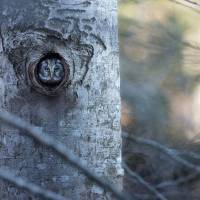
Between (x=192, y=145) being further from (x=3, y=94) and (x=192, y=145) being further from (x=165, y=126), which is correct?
(x=3, y=94)

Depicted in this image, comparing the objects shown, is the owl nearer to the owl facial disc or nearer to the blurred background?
the owl facial disc

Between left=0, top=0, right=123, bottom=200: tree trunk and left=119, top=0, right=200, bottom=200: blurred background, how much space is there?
0.92 m

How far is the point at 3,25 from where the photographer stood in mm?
1261

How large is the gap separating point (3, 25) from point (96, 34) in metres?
0.17

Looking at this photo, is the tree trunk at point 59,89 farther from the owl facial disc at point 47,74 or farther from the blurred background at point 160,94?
the blurred background at point 160,94

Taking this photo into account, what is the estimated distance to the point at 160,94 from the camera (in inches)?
161

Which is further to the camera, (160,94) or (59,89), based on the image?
(160,94)

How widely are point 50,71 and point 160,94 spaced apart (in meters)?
2.90

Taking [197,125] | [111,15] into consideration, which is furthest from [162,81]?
[111,15]

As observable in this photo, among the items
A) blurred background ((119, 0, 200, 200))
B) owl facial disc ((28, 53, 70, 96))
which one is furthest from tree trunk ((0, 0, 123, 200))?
blurred background ((119, 0, 200, 200))

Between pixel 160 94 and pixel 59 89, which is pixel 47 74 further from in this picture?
pixel 160 94

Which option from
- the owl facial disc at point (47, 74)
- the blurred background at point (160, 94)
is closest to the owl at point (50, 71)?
the owl facial disc at point (47, 74)

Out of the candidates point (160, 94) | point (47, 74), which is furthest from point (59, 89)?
point (160, 94)

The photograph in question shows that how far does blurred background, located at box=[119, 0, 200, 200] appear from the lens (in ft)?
9.26
